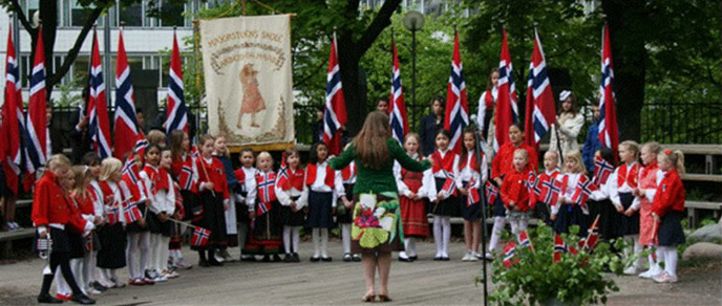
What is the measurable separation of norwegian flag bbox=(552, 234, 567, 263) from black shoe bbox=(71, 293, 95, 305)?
528 cm

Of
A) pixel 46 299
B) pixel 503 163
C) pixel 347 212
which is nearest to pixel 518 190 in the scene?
pixel 503 163

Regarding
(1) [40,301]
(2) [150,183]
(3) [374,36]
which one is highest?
(3) [374,36]

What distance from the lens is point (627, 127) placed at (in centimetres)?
2720

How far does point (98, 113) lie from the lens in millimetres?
20609

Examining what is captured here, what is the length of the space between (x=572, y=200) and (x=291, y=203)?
14.0ft

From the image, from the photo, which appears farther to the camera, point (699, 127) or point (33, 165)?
point (699, 127)

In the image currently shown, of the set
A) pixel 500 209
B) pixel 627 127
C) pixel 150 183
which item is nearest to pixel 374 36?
pixel 627 127

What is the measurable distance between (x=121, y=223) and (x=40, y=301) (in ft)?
5.16

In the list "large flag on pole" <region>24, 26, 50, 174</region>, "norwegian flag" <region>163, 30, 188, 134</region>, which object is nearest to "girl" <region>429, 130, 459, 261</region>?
→ "norwegian flag" <region>163, 30, 188, 134</region>

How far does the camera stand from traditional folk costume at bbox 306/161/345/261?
20.6 meters

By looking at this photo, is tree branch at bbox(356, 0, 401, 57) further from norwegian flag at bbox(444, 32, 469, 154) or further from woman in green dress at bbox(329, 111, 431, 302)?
woman in green dress at bbox(329, 111, 431, 302)

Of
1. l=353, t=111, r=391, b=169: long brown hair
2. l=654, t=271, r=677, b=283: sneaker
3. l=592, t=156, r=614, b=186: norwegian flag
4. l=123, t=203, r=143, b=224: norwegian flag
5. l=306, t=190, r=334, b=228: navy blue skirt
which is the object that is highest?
l=353, t=111, r=391, b=169: long brown hair

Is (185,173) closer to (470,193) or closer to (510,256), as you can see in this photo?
(470,193)

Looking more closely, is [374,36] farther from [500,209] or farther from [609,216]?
[609,216]
